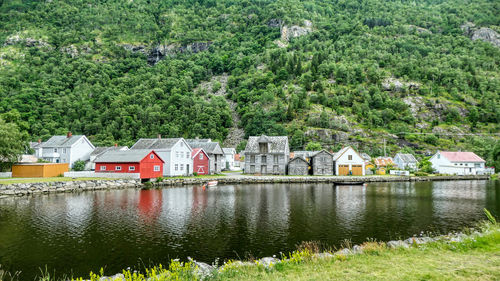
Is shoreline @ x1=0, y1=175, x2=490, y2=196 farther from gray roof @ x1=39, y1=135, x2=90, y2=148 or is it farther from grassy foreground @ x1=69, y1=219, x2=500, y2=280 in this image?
grassy foreground @ x1=69, y1=219, x2=500, y2=280

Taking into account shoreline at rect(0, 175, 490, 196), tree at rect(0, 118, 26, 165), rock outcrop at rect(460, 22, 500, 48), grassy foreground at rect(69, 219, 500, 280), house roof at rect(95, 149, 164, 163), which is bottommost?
shoreline at rect(0, 175, 490, 196)

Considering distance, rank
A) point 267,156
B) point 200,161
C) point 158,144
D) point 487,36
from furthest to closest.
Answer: point 487,36 → point 267,156 → point 200,161 → point 158,144

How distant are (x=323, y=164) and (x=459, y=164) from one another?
3900 cm

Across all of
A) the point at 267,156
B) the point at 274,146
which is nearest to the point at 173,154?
the point at 267,156

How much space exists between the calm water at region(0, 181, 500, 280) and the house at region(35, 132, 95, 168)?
3749 centimetres

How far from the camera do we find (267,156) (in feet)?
226

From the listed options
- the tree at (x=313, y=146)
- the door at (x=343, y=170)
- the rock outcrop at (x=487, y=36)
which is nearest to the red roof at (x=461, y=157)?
the door at (x=343, y=170)

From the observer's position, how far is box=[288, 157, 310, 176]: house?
68.2 meters

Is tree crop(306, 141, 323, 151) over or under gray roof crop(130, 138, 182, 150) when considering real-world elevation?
over

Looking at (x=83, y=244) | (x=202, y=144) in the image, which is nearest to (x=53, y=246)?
(x=83, y=244)

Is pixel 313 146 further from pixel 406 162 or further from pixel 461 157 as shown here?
pixel 461 157

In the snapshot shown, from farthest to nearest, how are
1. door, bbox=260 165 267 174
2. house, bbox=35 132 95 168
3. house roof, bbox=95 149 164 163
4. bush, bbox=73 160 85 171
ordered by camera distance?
door, bbox=260 165 267 174 → house, bbox=35 132 95 168 → bush, bbox=73 160 85 171 → house roof, bbox=95 149 164 163

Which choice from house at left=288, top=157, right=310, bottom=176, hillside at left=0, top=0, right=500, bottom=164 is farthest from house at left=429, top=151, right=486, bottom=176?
house at left=288, top=157, right=310, bottom=176

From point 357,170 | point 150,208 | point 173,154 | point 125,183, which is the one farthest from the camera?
point 357,170
